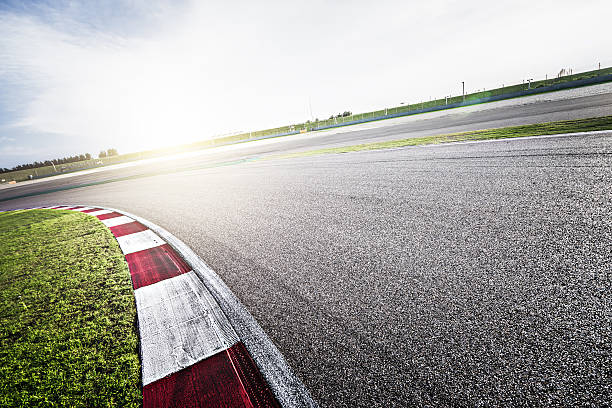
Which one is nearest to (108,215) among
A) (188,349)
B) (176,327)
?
(176,327)

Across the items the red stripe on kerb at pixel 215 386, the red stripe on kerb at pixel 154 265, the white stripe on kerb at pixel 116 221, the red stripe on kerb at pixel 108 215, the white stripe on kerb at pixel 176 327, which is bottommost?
the red stripe on kerb at pixel 215 386

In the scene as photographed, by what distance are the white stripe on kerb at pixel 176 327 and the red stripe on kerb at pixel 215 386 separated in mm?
62

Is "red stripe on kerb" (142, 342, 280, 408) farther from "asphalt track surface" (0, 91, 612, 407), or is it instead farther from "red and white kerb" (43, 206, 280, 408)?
"asphalt track surface" (0, 91, 612, 407)

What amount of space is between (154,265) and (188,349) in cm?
142

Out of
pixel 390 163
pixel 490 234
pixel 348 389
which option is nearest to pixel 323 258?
pixel 348 389

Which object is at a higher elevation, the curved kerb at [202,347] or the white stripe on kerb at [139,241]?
the white stripe on kerb at [139,241]

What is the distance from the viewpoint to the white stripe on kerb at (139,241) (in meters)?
3.12

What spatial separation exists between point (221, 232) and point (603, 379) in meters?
Result: 3.25

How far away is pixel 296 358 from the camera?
1307 millimetres

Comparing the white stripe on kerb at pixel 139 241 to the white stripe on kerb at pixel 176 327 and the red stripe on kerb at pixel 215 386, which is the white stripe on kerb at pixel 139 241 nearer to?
the white stripe on kerb at pixel 176 327

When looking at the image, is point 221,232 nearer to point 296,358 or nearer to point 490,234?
point 296,358

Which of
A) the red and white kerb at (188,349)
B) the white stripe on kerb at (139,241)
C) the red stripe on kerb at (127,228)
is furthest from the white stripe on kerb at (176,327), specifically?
the red stripe on kerb at (127,228)

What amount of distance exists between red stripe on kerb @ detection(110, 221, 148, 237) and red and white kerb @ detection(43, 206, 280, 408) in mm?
1627

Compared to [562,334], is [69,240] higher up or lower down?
higher up
